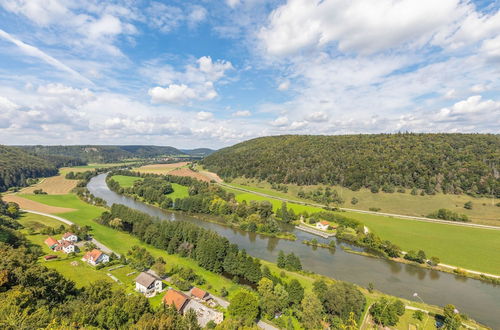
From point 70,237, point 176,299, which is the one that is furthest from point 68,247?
point 176,299

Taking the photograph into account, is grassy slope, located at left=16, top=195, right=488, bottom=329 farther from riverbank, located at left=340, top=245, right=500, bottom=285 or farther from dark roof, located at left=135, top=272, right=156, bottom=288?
riverbank, located at left=340, top=245, right=500, bottom=285

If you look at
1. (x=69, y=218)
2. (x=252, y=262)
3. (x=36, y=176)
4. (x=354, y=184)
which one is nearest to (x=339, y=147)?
(x=354, y=184)

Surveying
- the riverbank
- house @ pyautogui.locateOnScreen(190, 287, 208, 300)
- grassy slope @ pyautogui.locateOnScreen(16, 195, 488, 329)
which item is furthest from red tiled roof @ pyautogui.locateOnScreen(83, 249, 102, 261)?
the riverbank

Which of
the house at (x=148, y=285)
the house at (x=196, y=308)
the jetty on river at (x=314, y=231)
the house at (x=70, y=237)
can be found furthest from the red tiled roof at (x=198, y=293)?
the jetty on river at (x=314, y=231)

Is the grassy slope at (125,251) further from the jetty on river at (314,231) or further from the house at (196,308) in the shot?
the jetty on river at (314,231)

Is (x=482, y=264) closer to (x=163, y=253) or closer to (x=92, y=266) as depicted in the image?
(x=163, y=253)
